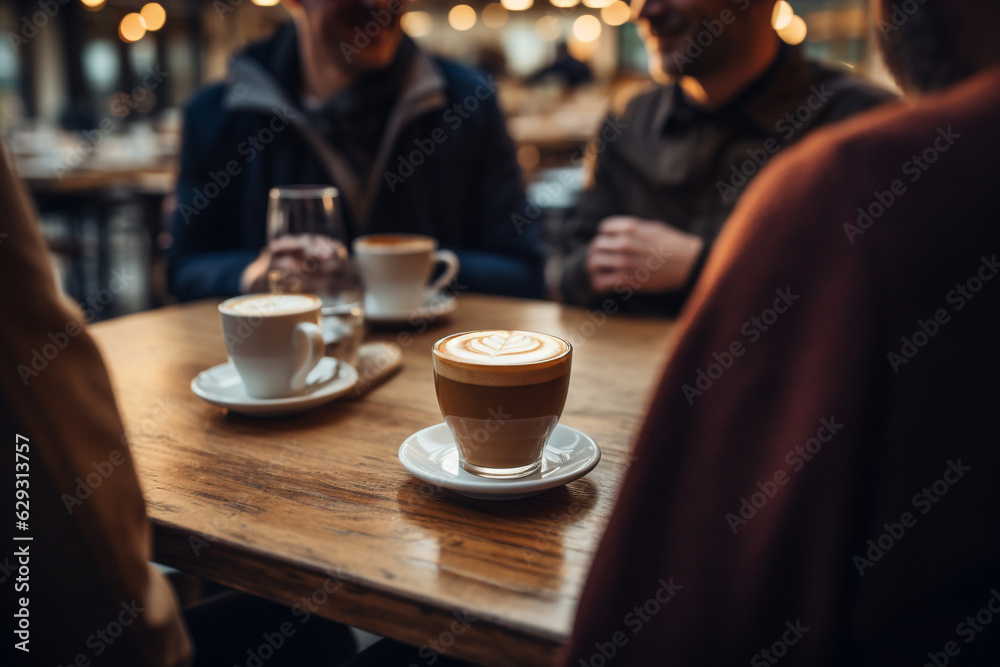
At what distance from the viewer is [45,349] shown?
18.9 inches

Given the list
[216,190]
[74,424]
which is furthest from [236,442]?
[216,190]

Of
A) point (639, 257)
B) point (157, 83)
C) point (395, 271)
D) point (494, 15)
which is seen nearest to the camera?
point (395, 271)

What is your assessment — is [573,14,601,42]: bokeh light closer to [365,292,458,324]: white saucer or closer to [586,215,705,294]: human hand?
[586,215,705,294]: human hand

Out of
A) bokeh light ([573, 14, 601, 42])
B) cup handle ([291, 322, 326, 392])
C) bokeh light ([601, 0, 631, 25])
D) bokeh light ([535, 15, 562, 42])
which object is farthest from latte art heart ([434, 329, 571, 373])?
bokeh light ([535, 15, 562, 42])

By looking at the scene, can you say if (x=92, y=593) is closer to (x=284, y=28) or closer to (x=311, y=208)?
(x=311, y=208)

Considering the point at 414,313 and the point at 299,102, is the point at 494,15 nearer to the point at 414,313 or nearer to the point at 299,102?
the point at 299,102

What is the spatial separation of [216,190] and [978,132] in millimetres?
1911

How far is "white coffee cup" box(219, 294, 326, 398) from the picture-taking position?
0.85 m

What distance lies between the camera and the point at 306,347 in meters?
0.88

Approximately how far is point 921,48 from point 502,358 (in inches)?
15.6

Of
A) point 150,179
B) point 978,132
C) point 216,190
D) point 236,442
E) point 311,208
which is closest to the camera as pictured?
point 978,132

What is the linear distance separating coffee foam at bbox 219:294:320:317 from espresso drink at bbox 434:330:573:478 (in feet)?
0.78

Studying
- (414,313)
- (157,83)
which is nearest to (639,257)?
(414,313)

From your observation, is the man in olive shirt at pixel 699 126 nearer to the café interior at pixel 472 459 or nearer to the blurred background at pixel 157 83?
the café interior at pixel 472 459
